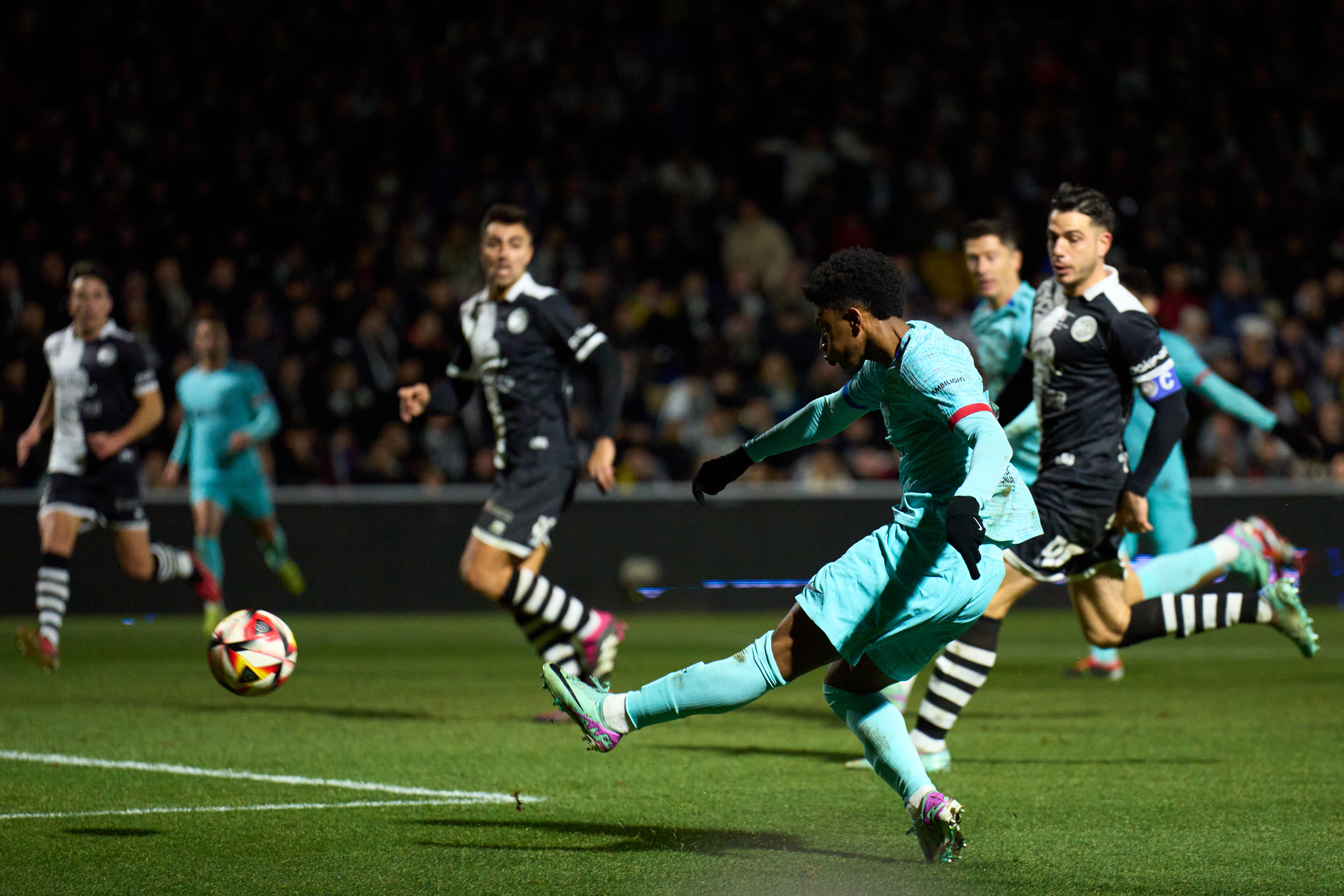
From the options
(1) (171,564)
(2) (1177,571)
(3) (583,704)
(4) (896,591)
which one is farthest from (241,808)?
(1) (171,564)

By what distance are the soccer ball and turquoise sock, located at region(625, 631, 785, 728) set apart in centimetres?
176

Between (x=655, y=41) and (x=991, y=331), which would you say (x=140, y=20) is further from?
(x=991, y=331)

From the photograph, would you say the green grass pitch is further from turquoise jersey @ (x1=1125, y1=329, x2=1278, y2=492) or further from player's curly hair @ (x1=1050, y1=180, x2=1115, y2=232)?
player's curly hair @ (x1=1050, y1=180, x2=1115, y2=232)

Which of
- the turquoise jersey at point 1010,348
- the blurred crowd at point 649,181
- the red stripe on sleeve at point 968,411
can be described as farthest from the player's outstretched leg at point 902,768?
the blurred crowd at point 649,181

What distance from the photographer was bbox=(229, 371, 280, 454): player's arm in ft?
42.9

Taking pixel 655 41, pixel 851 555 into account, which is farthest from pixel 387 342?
pixel 851 555

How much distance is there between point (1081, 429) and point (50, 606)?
20.4ft

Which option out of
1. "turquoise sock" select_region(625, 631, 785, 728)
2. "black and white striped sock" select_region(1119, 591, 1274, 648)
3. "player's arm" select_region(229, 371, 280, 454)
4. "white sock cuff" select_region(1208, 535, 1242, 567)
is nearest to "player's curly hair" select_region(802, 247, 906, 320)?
"turquoise sock" select_region(625, 631, 785, 728)

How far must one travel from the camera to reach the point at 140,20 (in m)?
18.5

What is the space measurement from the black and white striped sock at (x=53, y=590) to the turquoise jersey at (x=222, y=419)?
10.8 ft

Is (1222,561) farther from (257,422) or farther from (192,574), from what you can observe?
(257,422)

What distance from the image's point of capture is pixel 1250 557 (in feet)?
26.2

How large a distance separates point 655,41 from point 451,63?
2517 mm

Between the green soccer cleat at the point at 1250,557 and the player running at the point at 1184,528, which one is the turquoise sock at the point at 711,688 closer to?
the player running at the point at 1184,528
